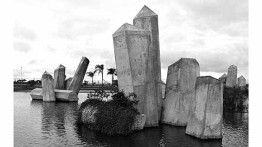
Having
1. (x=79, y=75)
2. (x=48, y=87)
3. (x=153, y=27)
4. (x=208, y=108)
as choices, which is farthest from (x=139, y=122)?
(x=48, y=87)

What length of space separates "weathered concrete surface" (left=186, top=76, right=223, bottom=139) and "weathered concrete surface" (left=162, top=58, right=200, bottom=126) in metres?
2.09

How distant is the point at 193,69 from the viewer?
12328 millimetres

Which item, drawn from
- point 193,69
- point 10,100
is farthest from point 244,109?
point 10,100

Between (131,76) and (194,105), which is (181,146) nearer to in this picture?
(194,105)

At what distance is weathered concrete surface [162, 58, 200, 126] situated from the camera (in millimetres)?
12156

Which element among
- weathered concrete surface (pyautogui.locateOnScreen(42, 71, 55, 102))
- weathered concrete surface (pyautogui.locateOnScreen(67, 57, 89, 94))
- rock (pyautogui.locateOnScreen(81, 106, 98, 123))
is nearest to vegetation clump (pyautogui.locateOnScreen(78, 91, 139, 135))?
rock (pyautogui.locateOnScreen(81, 106, 98, 123))

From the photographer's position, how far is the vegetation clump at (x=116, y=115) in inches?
417

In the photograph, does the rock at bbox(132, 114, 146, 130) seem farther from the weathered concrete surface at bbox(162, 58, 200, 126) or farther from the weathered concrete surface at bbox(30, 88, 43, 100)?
the weathered concrete surface at bbox(30, 88, 43, 100)

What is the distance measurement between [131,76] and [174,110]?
106 inches

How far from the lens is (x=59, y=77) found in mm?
25172

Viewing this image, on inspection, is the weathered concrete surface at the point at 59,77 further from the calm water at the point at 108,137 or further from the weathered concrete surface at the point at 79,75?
the calm water at the point at 108,137

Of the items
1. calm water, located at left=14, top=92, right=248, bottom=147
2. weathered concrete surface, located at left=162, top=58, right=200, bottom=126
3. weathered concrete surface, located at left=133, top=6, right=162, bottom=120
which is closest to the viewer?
calm water, located at left=14, top=92, right=248, bottom=147

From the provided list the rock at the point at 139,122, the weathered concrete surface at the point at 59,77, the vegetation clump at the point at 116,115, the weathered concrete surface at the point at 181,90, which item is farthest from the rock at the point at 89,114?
the weathered concrete surface at the point at 59,77

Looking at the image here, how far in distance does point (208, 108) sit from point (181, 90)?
2.72 meters
